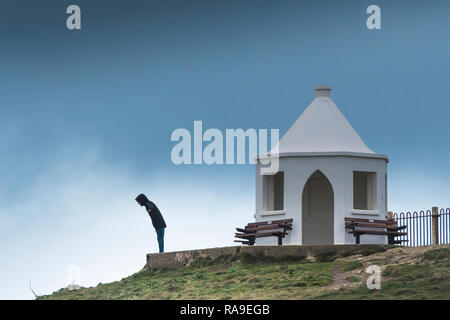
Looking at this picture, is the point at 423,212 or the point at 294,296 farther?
the point at 423,212

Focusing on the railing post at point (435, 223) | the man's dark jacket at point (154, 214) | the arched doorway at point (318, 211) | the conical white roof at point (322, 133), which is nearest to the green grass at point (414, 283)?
the railing post at point (435, 223)

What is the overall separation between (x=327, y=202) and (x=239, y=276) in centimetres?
632

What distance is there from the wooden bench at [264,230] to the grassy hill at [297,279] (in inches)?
55.9

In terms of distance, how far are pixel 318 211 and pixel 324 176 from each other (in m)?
1.18

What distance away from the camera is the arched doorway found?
40.5 m

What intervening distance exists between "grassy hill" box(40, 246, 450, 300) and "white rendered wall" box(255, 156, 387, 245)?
1.83 m

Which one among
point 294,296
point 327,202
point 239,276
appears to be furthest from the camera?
point 327,202

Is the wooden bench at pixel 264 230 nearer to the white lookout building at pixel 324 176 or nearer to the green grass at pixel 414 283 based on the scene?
the white lookout building at pixel 324 176

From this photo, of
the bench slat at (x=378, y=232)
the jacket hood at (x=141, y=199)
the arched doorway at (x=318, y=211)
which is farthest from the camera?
the arched doorway at (x=318, y=211)

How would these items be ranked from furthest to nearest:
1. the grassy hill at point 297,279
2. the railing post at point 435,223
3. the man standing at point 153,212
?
1. the man standing at point 153,212
2. the railing post at point 435,223
3. the grassy hill at point 297,279

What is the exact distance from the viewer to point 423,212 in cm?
3706

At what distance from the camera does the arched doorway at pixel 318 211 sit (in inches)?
1593
